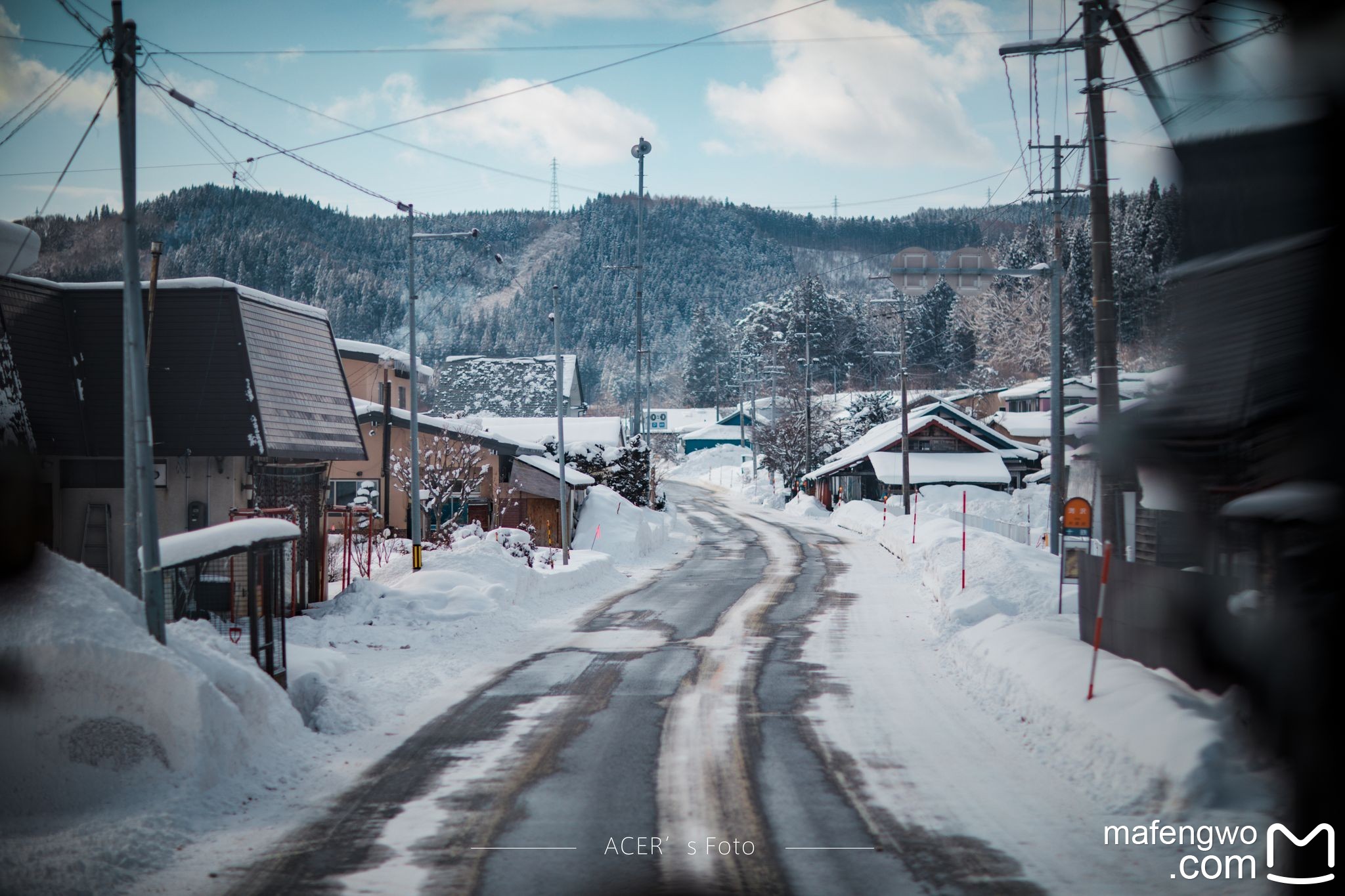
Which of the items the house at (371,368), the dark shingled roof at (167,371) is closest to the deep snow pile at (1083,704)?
the dark shingled roof at (167,371)

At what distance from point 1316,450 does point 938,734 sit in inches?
218

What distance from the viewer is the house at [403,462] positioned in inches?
1309

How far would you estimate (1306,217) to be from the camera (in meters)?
6.05

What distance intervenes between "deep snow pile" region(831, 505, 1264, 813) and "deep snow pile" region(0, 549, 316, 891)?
23.9ft

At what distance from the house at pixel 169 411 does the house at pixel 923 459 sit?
1413 inches

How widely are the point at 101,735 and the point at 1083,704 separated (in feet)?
28.9

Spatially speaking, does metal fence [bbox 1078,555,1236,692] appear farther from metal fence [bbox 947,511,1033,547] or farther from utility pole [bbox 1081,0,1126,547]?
metal fence [bbox 947,511,1033,547]

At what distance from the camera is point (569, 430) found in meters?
46.3

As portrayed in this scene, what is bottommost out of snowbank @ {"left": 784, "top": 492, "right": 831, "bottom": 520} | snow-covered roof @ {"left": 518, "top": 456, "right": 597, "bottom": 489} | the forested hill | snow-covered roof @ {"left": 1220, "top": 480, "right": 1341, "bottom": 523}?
snowbank @ {"left": 784, "top": 492, "right": 831, "bottom": 520}

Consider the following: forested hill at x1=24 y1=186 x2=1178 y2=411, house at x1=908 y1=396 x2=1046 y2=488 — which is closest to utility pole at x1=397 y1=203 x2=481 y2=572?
forested hill at x1=24 y1=186 x2=1178 y2=411

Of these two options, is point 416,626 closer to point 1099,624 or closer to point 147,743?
point 147,743

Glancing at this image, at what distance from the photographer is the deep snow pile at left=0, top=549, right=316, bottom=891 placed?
673 cm

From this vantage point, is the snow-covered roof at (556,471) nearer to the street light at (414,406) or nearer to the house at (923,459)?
the street light at (414,406)

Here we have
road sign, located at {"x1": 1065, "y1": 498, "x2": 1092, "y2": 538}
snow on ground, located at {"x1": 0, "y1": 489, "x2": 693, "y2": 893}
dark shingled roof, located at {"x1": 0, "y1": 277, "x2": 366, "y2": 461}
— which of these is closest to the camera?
snow on ground, located at {"x1": 0, "y1": 489, "x2": 693, "y2": 893}
